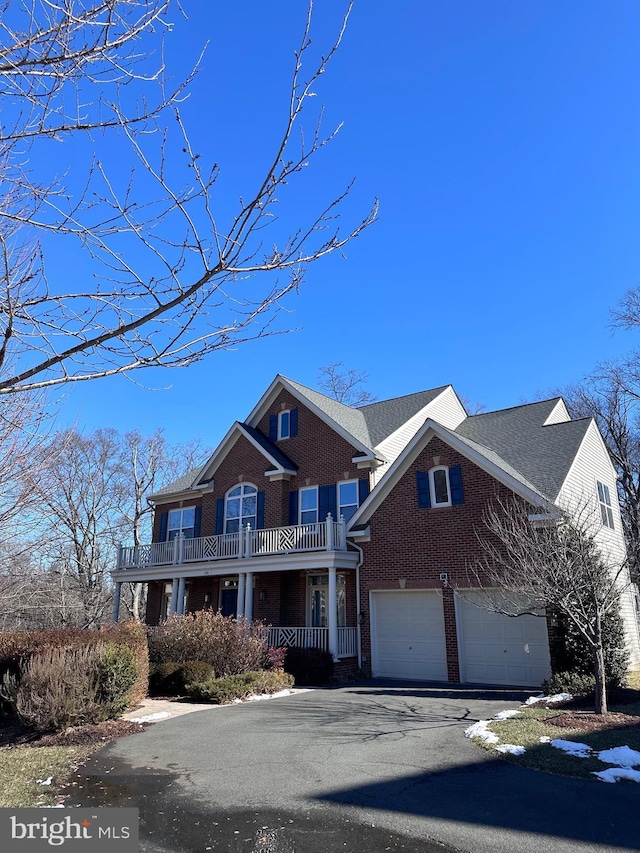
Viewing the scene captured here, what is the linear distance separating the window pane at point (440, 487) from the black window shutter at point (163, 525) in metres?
14.3

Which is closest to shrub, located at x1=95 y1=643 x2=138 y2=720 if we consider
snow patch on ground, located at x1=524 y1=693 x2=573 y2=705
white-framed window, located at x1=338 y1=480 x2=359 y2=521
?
snow patch on ground, located at x1=524 y1=693 x2=573 y2=705

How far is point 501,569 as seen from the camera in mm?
14812

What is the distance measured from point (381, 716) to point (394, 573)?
6.49 m

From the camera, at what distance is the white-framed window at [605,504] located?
1922 cm

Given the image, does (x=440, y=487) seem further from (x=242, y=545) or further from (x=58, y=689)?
(x=58, y=689)

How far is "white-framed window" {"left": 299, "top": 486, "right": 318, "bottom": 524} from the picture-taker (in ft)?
71.0

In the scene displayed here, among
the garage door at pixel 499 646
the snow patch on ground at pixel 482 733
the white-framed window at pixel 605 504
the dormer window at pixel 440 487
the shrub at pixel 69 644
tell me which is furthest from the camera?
the white-framed window at pixel 605 504

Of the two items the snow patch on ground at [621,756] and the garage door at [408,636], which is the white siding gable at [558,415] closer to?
the garage door at [408,636]

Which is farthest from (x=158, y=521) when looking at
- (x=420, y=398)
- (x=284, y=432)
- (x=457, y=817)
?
(x=457, y=817)

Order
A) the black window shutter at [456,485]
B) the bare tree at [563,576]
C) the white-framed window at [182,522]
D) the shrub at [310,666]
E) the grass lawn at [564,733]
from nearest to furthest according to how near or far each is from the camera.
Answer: the grass lawn at [564,733]
the bare tree at [563,576]
the shrub at [310,666]
the black window shutter at [456,485]
the white-framed window at [182,522]

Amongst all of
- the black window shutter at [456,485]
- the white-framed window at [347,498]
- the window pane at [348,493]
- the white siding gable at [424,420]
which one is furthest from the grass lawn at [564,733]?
the white siding gable at [424,420]

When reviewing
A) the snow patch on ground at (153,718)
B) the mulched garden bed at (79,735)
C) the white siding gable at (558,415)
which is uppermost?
the white siding gable at (558,415)

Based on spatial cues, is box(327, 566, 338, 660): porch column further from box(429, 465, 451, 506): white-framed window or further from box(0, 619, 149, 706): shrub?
box(0, 619, 149, 706): shrub

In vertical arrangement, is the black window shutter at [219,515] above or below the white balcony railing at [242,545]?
above
